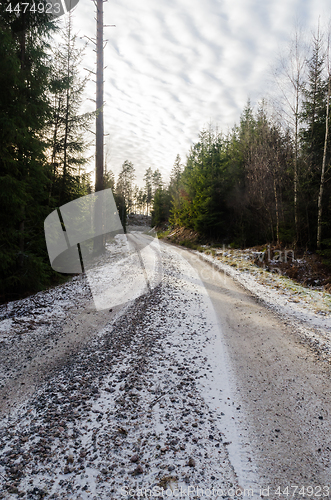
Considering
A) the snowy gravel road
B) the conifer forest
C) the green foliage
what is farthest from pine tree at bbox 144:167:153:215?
the snowy gravel road

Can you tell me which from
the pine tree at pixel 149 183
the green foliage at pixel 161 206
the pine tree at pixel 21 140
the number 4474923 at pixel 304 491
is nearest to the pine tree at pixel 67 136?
the pine tree at pixel 21 140

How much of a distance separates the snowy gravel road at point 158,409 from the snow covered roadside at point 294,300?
547 millimetres

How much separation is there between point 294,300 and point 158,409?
667cm

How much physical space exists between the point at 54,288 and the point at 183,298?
4.61m

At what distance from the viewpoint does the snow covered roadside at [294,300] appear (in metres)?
5.52

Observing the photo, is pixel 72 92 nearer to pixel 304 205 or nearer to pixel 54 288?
pixel 54 288

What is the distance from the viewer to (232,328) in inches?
228

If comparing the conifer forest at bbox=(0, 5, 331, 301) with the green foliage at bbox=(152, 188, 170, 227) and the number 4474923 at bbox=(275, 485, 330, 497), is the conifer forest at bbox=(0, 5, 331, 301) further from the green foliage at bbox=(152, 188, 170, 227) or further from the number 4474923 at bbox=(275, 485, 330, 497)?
the green foliage at bbox=(152, 188, 170, 227)

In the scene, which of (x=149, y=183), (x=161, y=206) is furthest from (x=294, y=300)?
(x=149, y=183)

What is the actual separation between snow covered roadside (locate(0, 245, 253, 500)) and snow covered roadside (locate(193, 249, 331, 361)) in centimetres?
241

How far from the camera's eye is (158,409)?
3191mm

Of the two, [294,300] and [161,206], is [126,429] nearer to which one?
[294,300]

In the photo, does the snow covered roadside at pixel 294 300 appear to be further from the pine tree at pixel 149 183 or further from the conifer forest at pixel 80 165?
the pine tree at pixel 149 183

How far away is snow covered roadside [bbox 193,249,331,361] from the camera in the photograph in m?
5.52
